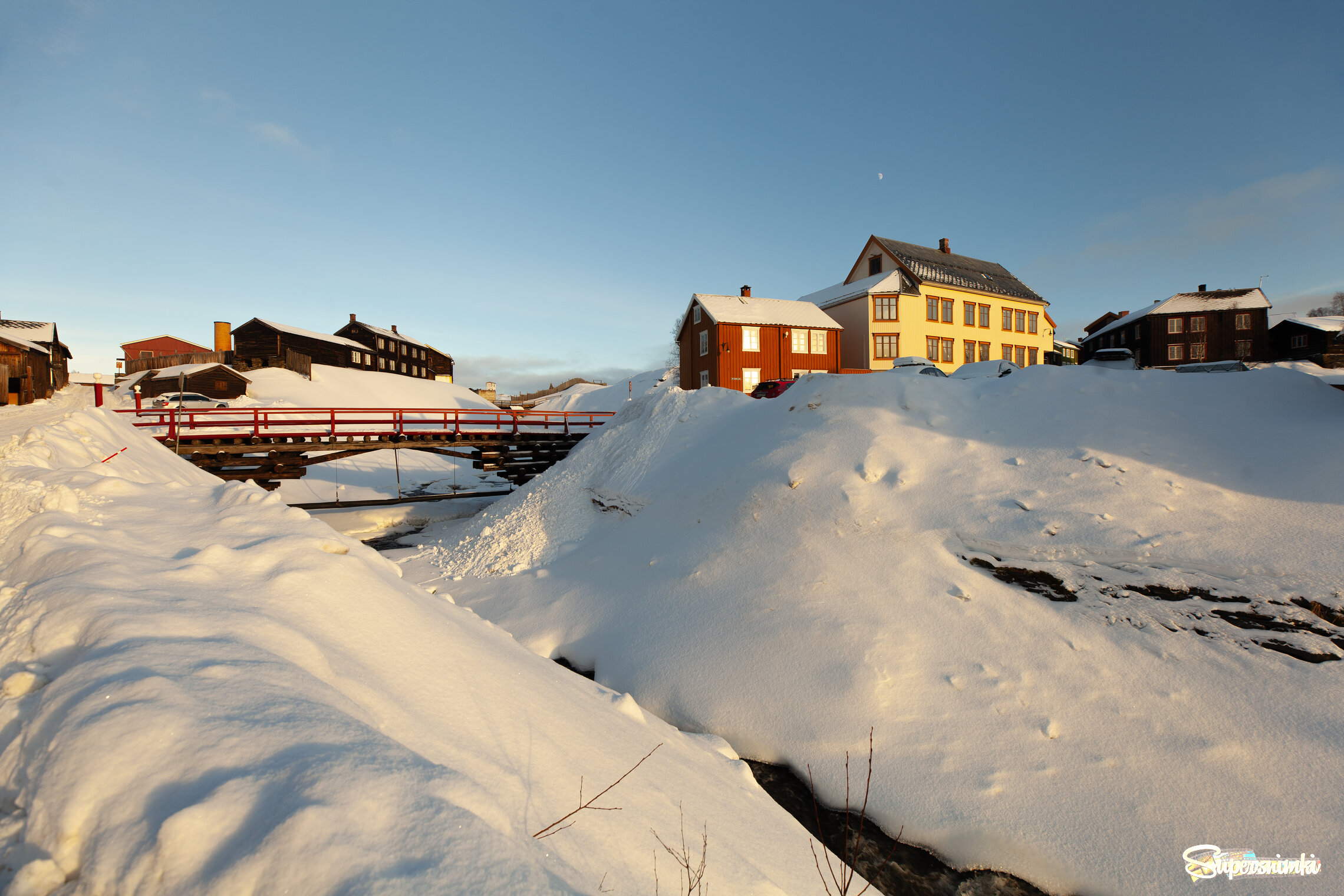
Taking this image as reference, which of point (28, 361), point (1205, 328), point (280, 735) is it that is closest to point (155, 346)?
point (28, 361)

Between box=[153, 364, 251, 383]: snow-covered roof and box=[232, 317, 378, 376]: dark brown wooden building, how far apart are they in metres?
5.51

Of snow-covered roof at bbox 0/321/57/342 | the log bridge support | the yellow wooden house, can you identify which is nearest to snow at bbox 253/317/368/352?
snow-covered roof at bbox 0/321/57/342

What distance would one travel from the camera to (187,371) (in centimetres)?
3900

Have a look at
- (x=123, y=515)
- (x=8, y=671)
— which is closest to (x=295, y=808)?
(x=8, y=671)

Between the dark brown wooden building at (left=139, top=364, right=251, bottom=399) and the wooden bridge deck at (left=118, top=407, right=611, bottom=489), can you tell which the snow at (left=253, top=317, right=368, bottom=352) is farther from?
the wooden bridge deck at (left=118, top=407, right=611, bottom=489)

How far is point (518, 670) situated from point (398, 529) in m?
18.8

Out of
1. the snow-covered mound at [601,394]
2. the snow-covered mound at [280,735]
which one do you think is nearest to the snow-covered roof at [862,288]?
the snow-covered mound at [601,394]

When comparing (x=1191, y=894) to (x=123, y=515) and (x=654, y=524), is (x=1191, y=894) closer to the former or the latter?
(x=654, y=524)

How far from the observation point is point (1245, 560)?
27.0ft

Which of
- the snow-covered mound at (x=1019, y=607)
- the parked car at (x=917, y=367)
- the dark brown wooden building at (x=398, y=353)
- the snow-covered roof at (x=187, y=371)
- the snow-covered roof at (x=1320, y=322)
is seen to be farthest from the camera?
the dark brown wooden building at (x=398, y=353)

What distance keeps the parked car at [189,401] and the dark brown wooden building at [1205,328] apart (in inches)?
2692

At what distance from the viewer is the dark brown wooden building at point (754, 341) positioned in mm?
32750

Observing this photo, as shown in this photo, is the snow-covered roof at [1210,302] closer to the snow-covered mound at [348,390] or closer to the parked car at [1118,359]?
the parked car at [1118,359]

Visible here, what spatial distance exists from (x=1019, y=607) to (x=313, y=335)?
59638mm
